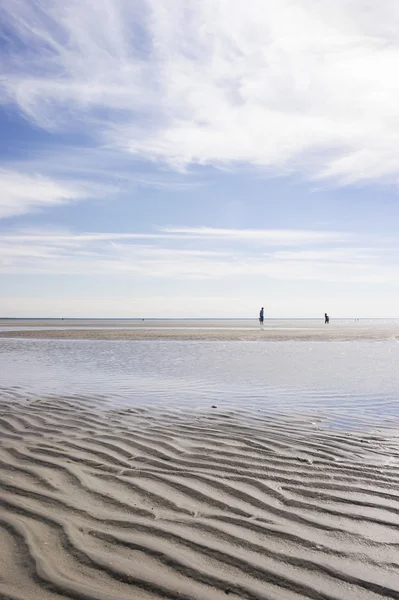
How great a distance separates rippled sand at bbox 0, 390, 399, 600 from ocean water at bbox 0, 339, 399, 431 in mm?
2248

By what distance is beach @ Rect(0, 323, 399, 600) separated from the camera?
140 inches

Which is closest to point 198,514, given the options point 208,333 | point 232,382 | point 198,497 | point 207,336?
point 198,497

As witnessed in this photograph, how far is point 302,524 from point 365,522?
57 cm

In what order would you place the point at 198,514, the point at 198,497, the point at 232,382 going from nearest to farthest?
the point at 198,514 < the point at 198,497 < the point at 232,382

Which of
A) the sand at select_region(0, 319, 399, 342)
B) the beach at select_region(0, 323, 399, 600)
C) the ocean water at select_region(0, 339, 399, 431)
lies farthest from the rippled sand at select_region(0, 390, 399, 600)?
the sand at select_region(0, 319, 399, 342)

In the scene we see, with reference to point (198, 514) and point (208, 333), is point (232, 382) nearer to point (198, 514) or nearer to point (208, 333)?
point (198, 514)

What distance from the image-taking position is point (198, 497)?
508cm

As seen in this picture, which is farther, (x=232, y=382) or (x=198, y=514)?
(x=232, y=382)

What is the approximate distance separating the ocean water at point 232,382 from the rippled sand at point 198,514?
Result: 88.5 inches

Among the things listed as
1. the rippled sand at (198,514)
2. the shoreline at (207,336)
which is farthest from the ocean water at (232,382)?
the shoreline at (207,336)

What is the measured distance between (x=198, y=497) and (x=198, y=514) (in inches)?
17.1

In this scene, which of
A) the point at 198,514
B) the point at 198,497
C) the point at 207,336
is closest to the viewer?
the point at 198,514

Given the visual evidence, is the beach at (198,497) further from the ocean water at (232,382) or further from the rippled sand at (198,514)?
the ocean water at (232,382)

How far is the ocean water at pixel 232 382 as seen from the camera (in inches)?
399
